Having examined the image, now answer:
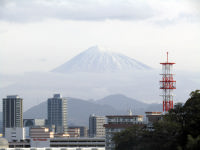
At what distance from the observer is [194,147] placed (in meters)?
103

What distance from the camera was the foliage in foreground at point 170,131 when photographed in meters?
132

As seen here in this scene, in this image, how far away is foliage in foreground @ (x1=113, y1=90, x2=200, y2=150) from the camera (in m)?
132

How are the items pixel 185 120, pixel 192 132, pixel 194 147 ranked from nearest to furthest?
pixel 194 147
pixel 192 132
pixel 185 120

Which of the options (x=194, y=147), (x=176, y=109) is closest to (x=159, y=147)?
(x=176, y=109)

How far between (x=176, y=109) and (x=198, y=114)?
18403mm

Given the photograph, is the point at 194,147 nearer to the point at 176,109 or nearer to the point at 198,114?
the point at 198,114

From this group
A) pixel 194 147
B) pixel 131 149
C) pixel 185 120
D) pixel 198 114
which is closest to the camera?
pixel 194 147

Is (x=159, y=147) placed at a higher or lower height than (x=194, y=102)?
lower

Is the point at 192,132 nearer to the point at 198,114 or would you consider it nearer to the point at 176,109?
the point at 198,114

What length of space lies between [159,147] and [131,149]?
64.8 feet

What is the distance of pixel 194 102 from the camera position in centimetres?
14738

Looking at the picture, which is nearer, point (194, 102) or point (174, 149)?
point (174, 149)

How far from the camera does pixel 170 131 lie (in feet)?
493

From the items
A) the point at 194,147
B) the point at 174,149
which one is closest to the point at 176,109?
the point at 174,149
